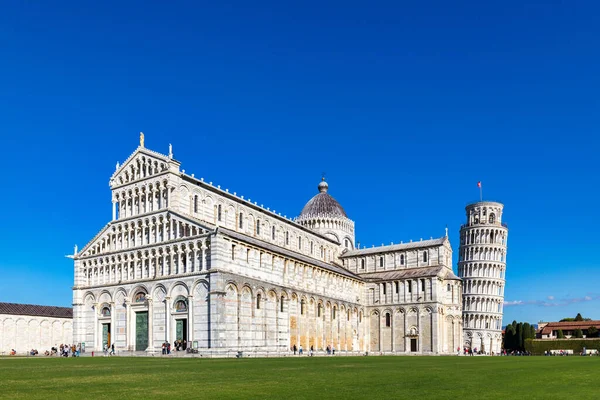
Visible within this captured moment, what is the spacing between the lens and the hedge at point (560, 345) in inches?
4082

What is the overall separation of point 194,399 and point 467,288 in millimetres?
103848

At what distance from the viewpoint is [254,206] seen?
73.1 meters

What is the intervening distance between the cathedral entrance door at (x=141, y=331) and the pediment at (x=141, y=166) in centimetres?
1398

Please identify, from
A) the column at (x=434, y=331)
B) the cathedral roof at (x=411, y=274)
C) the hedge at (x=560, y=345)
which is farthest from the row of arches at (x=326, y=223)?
the hedge at (x=560, y=345)

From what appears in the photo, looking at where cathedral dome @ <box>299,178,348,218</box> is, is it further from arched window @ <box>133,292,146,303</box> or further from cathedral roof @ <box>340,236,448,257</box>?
arched window @ <box>133,292,146,303</box>

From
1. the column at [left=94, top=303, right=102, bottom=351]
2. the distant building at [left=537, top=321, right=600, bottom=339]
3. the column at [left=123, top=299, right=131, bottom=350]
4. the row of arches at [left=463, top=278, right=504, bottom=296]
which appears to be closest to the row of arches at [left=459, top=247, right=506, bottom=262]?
the row of arches at [left=463, top=278, right=504, bottom=296]

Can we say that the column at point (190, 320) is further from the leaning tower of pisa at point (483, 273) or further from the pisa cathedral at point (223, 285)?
the leaning tower of pisa at point (483, 273)

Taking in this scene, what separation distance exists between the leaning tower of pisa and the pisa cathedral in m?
27.1

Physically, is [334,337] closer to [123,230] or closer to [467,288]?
[123,230]

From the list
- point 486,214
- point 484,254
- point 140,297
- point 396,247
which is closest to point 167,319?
point 140,297

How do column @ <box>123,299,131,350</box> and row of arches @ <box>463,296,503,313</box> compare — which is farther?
row of arches @ <box>463,296,503,313</box>

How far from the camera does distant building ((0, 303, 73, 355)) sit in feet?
252

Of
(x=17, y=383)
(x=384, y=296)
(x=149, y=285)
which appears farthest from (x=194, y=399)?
(x=384, y=296)

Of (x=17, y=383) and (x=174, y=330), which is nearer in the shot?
(x=17, y=383)
